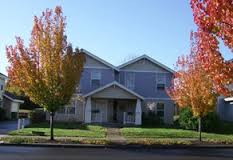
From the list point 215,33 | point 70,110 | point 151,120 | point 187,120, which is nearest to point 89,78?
point 70,110

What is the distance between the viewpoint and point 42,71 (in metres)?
25.7

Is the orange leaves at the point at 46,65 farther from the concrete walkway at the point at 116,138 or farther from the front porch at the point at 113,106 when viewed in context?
the front porch at the point at 113,106

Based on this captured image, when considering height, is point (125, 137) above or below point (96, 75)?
below

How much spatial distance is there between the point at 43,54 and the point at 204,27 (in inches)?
555

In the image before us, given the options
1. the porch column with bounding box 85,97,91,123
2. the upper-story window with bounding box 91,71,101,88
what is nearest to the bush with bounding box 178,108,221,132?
the porch column with bounding box 85,97,91,123

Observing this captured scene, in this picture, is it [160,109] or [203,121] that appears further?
[160,109]

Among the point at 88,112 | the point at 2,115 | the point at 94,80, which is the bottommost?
the point at 2,115

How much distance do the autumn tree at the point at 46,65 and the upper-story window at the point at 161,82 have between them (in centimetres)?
2077

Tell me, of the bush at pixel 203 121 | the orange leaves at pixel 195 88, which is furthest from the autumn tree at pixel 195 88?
the bush at pixel 203 121

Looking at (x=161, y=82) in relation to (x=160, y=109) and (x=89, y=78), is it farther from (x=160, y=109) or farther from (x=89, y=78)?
(x=89, y=78)

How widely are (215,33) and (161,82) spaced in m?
32.9

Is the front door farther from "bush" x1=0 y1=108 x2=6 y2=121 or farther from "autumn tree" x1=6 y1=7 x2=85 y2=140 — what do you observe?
"autumn tree" x1=6 y1=7 x2=85 y2=140

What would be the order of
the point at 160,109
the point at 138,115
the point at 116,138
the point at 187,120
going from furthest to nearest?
the point at 160,109 < the point at 138,115 < the point at 187,120 < the point at 116,138

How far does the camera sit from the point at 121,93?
4291cm
